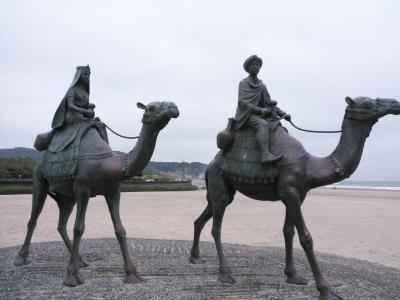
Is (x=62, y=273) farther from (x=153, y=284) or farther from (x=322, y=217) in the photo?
(x=322, y=217)

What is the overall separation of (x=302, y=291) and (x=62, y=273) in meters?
3.80

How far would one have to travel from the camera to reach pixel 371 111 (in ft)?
17.6

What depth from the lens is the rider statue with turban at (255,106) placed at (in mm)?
6078

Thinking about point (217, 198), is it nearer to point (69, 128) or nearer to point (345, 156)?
point (345, 156)

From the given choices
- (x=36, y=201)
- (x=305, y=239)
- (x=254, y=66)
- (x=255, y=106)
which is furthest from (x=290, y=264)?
(x=36, y=201)

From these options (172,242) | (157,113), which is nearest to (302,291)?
(157,113)

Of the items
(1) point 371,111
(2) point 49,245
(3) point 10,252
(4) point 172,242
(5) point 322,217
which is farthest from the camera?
(5) point 322,217

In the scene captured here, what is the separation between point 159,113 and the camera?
5.63m

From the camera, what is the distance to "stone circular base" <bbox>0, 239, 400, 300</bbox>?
5305 mm

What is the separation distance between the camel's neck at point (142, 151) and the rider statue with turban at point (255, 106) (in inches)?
60.1

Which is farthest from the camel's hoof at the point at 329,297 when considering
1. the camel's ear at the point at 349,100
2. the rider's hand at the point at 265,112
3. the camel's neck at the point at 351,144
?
the rider's hand at the point at 265,112

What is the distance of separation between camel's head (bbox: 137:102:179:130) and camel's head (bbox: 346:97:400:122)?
2.47 m

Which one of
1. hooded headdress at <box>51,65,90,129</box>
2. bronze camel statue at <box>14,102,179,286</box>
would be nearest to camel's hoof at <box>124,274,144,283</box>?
bronze camel statue at <box>14,102,179,286</box>

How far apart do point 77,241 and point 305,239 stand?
3355 millimetres
